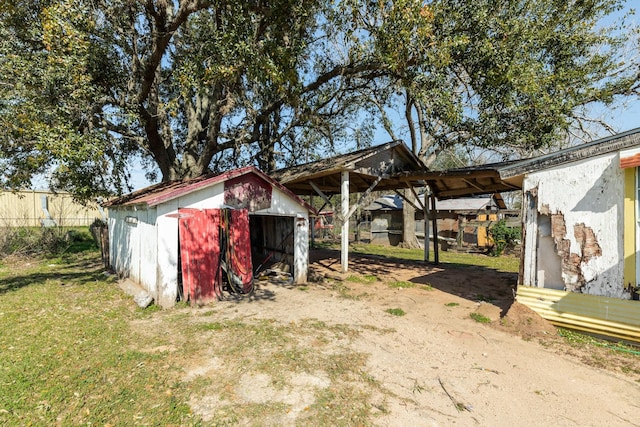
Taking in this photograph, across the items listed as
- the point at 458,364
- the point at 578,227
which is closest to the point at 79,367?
the point at 458,364

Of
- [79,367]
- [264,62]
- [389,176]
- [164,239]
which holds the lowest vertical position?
[79,367]

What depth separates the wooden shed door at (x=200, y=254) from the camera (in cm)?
727

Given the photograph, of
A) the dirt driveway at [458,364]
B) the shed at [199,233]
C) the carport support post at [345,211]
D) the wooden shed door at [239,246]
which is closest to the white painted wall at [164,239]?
the shed at [199,233]

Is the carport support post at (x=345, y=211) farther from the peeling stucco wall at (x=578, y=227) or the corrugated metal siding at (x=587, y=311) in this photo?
the corrugated metal siding at (x=587, y=311)

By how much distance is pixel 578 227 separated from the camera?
5.53 m

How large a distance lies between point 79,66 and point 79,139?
1611 millimetres

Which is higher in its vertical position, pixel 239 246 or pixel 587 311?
pixel 239 246

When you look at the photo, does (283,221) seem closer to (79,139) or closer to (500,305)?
(79,139)

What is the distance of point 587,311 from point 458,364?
8.84 ft

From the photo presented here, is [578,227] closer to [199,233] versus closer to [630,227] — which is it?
[630,227]

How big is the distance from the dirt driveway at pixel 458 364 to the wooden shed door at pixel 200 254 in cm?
59

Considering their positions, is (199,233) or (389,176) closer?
(199,233)

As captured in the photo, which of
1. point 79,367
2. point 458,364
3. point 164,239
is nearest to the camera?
point 79,367

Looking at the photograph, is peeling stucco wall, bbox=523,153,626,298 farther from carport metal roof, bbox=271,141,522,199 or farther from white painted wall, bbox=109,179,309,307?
white painted wall, bbox=109,179,309,307
